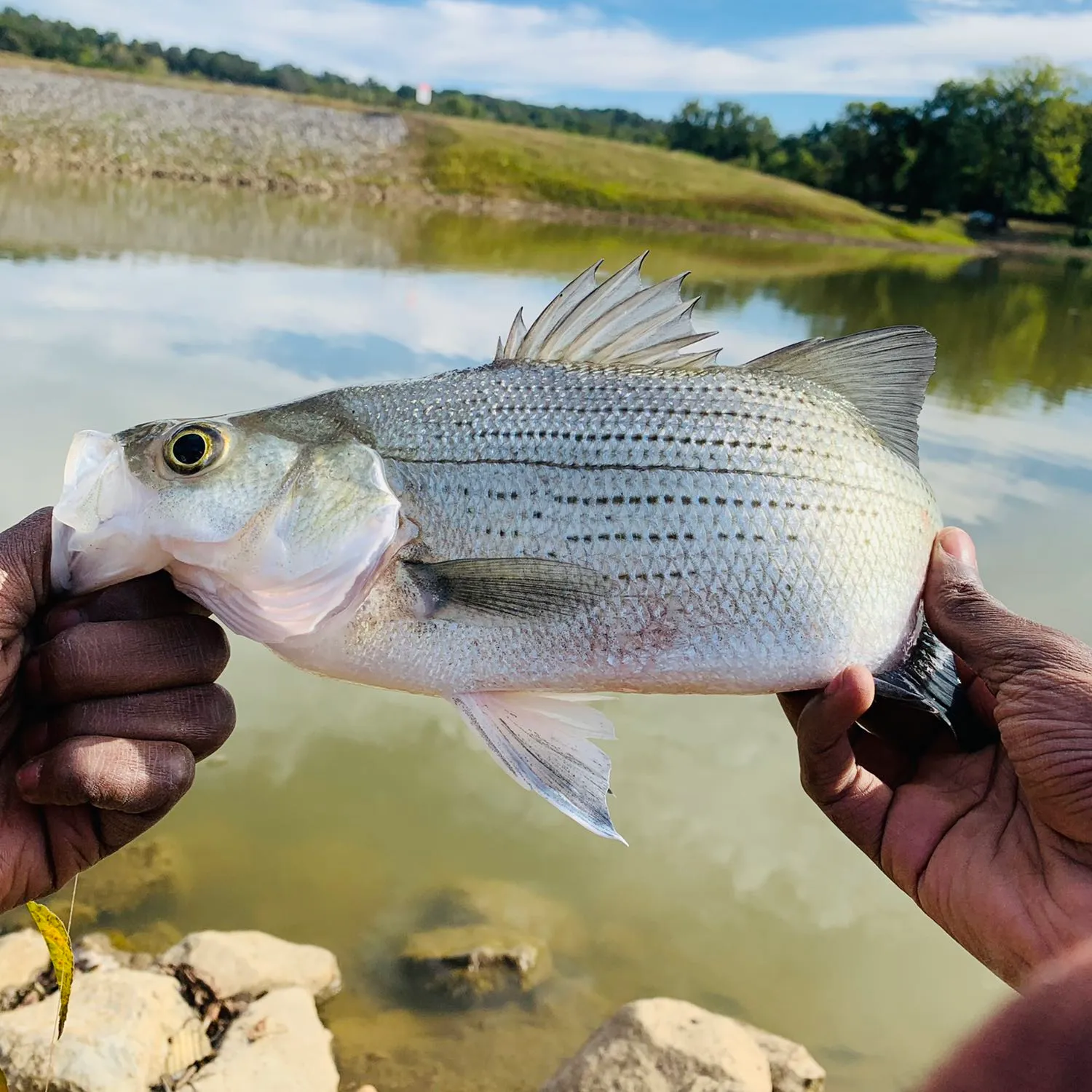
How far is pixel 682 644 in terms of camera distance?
240 centimetres

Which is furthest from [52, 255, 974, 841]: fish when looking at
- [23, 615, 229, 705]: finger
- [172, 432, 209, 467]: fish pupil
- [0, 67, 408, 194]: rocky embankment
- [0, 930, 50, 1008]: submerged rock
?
[0, 67, 408, 194]: rocky embankment

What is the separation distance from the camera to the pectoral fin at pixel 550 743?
2301mm

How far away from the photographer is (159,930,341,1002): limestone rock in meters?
4.16

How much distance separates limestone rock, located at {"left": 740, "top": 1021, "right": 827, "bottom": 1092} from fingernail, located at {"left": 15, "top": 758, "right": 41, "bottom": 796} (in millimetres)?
3334

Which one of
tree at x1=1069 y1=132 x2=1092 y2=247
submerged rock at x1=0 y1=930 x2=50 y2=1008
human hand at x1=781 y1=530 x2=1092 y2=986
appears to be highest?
tree at x1=1069 y1=132 x2=1092 y2=247

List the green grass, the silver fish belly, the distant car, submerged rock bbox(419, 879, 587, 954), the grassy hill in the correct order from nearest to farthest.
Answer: the silver fish belly
submerged rock bbox(419, 879, 587, 954)
the grassy hill
the green grass
the distant car

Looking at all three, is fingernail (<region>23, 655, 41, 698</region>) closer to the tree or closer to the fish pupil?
the fish pupil

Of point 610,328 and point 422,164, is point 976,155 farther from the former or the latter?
point 610,328

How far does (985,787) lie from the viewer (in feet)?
9.28

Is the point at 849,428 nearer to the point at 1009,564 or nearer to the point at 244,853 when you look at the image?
the point at 244,853

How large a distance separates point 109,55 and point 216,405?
106 meters

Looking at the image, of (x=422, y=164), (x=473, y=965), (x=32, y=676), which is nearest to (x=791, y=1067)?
(x=473, y=965)

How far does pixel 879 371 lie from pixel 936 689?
929 millimetres

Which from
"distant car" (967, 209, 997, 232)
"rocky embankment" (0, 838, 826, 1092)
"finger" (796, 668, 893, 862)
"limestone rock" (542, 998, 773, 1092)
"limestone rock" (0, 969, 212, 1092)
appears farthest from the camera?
"distant car" (967, 209, 997, 232)
